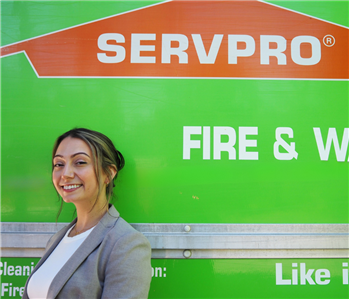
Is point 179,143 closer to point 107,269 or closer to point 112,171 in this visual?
point 112,171

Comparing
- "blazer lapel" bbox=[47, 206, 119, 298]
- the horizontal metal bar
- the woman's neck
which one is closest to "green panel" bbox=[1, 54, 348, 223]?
the horizontal metal bar

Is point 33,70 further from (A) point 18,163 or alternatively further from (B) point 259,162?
(B) point 259,162

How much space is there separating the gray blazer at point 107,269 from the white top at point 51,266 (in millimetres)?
68

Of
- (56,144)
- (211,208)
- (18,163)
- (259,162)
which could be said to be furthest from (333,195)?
(18,163)

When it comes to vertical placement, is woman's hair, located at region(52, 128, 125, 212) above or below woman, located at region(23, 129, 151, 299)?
above

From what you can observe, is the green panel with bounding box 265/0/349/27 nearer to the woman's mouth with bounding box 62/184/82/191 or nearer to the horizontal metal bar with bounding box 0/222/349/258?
the horizontal metal bar with bounding box 0/222/349/258

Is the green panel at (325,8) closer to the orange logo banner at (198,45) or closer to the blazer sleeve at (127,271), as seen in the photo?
the orange logo banner at (198,45)

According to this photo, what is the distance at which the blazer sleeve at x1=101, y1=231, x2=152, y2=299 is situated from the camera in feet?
4.02

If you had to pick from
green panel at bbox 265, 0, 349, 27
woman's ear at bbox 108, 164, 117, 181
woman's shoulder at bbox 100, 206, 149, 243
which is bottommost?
woman's shoulder at bbox 100, 206, 149, 243

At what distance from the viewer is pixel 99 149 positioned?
1.49 metres

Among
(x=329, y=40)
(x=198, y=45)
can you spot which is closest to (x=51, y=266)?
(x=198, y=45)

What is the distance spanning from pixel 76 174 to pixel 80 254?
350mm

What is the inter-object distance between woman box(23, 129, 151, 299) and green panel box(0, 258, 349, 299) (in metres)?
0.33

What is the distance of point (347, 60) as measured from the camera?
1.68m
